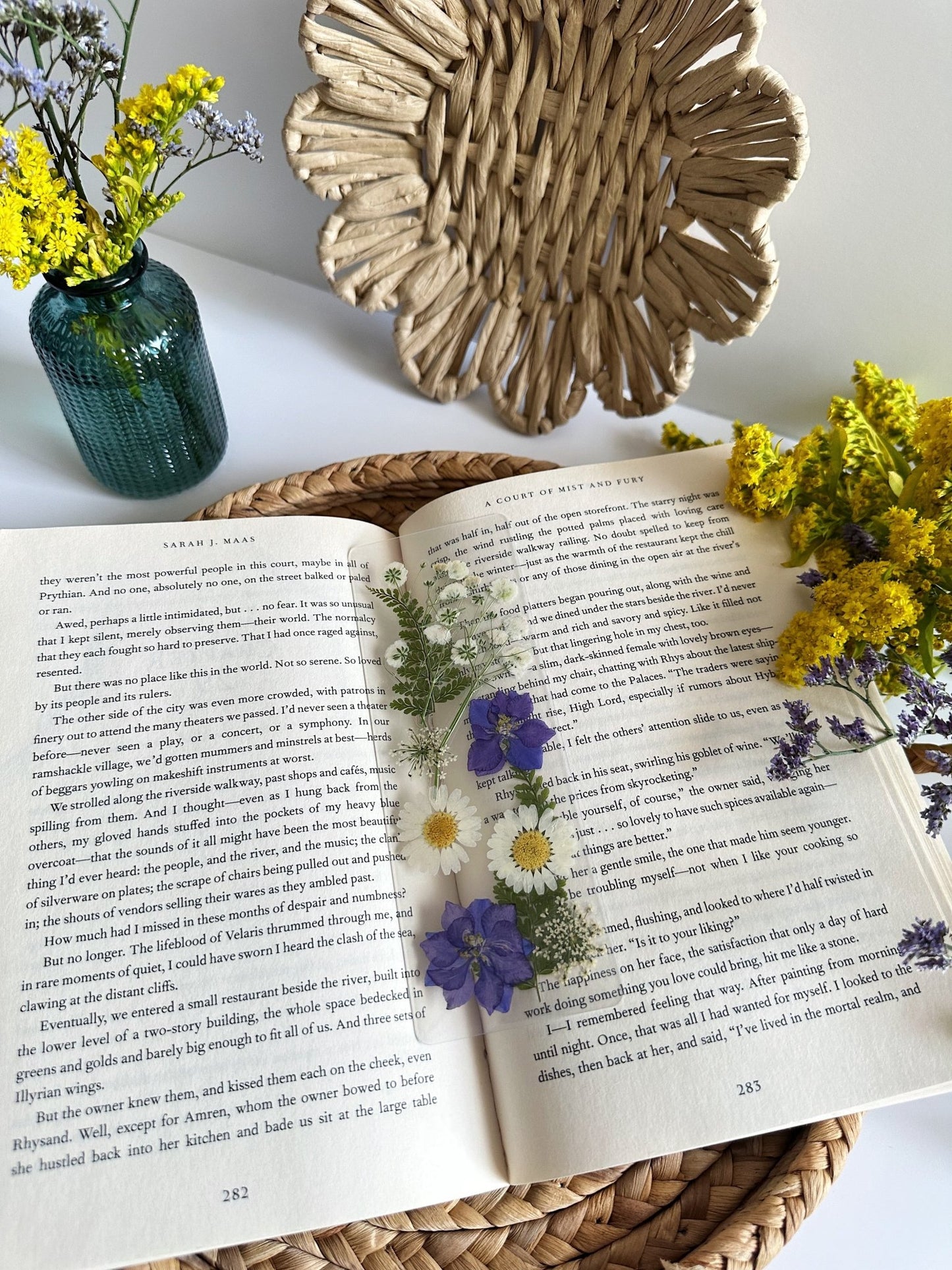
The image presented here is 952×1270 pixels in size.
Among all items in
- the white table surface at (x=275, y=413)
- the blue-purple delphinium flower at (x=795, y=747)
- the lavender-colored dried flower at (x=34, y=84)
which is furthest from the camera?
the white table surface at (x=275, y=413)

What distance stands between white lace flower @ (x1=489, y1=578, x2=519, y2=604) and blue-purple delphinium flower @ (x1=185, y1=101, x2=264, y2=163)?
1.01ft

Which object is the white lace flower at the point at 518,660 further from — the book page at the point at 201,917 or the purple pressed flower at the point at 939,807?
the purple pressed flower at the point at 939,807

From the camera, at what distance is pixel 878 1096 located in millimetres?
549

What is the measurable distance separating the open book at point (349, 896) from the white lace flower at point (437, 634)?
1.5 inches

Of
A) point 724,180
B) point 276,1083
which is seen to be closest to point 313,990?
point 276,1083

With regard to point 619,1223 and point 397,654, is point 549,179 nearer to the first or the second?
point 397,654

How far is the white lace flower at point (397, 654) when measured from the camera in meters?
0.66

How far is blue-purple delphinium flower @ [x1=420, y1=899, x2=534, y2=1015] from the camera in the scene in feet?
1.86

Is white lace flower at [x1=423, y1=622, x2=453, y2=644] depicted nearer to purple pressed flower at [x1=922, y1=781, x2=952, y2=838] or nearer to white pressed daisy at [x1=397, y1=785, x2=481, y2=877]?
white pressed daisy at [x1=397, y1=785, x2=481, y2=877]

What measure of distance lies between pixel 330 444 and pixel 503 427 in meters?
0.15

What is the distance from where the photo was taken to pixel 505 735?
63cm

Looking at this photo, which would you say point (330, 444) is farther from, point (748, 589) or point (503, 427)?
point (748, 589)

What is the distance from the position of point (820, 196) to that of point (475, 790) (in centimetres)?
51

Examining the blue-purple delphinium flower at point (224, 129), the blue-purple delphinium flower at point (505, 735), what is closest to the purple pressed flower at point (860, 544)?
the blue-purple delphinium flower at point (505, 735)
